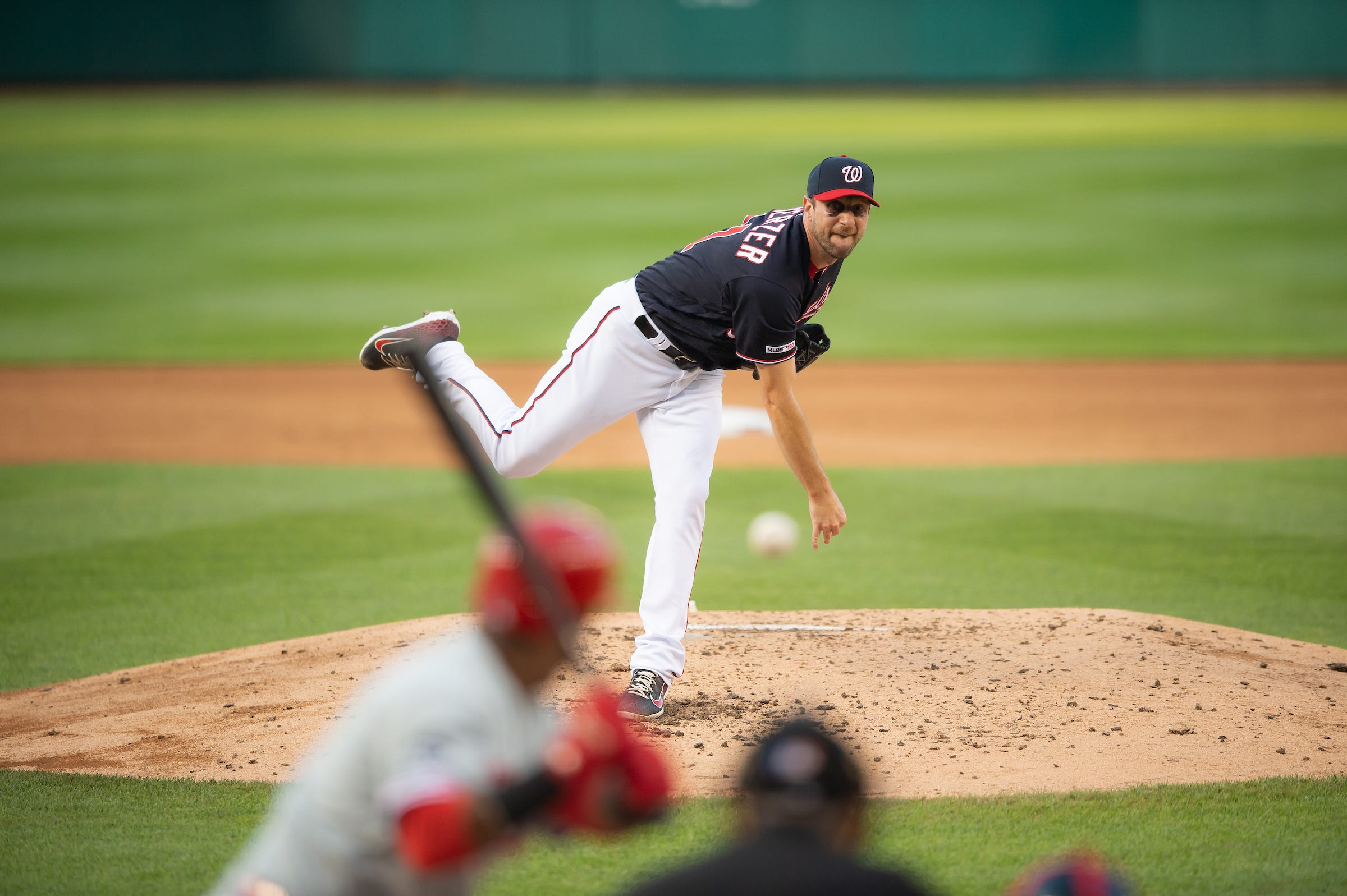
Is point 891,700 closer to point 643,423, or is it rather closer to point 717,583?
point 643,423

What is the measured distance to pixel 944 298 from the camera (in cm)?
1933

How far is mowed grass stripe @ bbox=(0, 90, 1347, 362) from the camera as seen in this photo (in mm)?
17562

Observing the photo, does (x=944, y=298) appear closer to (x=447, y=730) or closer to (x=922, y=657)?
(x=922, y=657)

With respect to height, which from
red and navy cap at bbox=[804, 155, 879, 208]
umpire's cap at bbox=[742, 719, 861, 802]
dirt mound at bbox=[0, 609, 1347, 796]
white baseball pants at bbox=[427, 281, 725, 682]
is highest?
red and navy cap at bbox=[804, 155, 879, 208]

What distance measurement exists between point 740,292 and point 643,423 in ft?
2.53

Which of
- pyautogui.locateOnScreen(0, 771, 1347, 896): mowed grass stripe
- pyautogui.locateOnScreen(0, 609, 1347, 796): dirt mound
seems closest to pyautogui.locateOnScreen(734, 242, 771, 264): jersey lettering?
pyautogui.locateOnScreen(0, 609, 1347, 796): dirt mound

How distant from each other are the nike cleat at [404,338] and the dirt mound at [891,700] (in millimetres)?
1323

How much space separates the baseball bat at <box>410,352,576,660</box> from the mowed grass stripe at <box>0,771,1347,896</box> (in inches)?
60.9

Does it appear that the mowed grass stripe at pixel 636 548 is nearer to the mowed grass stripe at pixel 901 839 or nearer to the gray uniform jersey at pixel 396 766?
the mowed grass stripe at pixel 901 839

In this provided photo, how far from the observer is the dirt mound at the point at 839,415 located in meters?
11.1

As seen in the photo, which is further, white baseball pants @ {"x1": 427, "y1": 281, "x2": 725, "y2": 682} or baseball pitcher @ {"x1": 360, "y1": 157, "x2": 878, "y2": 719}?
white baseball pants @ {"x1": 427, "y1": 281, "x2": 725, "y2": 682}

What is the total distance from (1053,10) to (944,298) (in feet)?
63.3

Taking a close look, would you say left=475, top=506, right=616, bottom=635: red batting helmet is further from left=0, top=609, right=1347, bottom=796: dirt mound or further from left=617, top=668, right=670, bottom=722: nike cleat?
left=617, top=668, right=670, bottom=722: nike cleat

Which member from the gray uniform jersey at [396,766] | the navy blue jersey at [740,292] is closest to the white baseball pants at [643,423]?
the navy blue jersey at [740,292]
